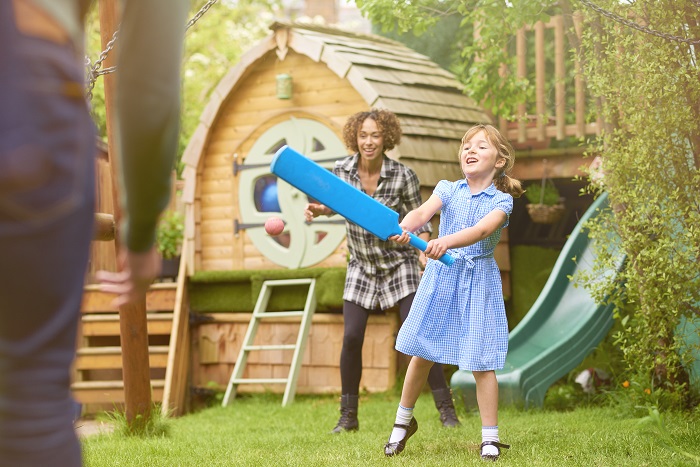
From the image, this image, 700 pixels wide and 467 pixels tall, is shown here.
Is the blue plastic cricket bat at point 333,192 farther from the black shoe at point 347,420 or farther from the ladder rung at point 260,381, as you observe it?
the ladder rung at point 260,381

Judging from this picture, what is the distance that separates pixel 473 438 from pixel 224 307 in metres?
4.28

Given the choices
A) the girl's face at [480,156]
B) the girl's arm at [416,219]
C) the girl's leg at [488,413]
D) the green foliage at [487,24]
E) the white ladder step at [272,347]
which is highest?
the green foliage at [487,24]

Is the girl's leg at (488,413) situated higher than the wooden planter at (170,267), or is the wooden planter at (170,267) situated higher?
the wooden planter at (170,267)

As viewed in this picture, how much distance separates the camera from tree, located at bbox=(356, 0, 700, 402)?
4.58m

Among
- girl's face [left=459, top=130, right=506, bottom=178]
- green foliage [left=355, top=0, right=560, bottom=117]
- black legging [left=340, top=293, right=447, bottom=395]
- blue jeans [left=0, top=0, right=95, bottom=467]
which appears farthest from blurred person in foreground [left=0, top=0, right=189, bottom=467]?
green foliage [left=355, top=0, right=560, bottom=117]

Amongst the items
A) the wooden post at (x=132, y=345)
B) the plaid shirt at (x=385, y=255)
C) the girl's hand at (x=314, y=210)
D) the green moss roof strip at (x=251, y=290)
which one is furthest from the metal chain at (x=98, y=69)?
the green moss roof strip at (x=251, y=290)

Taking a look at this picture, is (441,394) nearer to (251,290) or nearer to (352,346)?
(352,346)

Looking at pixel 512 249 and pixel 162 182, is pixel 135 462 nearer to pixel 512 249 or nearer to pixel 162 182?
pixel 162 182

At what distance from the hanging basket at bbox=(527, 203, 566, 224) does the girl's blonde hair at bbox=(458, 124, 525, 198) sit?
358 centimetres

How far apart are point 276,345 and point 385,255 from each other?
9.79 ft

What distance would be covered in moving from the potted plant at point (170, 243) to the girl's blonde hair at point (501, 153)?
588 cm

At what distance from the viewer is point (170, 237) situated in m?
10.1

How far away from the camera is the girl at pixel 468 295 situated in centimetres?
406

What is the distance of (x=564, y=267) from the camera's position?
22.9 ft
